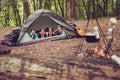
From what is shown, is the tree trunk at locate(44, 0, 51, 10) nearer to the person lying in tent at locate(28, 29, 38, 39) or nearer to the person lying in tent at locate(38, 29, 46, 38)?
the person lying in tent at locate(38, 29, 46, 38)

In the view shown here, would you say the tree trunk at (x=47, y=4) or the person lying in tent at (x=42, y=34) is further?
the tree trunk at (x=47, y=4)

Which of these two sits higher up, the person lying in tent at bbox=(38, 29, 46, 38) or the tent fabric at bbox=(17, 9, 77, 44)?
the tent fabric at bbox=(17, 9, 77, 44)

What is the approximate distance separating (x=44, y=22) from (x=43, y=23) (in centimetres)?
6

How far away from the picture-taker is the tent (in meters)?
13.7

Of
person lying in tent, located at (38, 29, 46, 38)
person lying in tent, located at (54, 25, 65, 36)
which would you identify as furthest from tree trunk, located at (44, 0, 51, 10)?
person lying in tent, located at (38, 29, 46, 38)

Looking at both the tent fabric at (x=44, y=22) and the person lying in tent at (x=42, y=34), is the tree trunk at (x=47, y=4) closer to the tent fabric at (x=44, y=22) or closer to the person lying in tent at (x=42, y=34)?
the tent fabric at (x=44, y=22)

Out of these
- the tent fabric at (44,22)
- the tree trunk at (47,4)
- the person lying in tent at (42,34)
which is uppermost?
the tent fabric at (44,22)

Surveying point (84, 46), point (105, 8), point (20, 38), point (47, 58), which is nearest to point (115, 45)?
point (84, 46)

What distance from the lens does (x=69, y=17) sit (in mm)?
19312

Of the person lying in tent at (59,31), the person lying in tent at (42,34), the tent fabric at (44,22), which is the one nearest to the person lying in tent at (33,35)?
the person lying in tent at (42,34)

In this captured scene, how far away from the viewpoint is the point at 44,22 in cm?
1495

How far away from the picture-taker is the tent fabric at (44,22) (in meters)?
14.1

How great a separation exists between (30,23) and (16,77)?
8.55 metres

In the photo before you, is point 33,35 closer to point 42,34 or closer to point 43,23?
point 42,34
